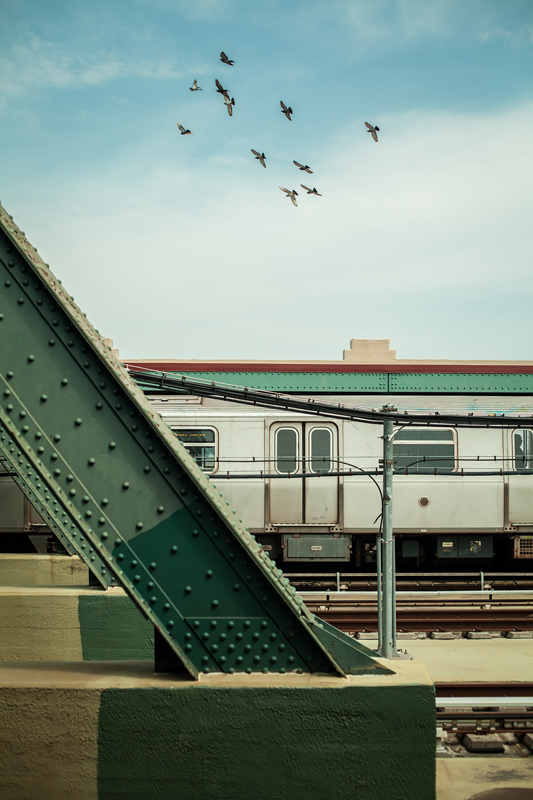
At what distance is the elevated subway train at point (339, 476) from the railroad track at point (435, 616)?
141cm

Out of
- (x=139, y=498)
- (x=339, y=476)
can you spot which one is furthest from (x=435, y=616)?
(x=139, y=498)

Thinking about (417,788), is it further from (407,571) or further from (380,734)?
(407,571)

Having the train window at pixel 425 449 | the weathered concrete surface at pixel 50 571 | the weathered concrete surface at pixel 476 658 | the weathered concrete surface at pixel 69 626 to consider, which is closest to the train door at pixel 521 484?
the train window at pixel 425 449

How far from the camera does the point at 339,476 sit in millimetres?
12117

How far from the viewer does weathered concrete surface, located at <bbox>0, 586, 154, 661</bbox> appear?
5496 mm

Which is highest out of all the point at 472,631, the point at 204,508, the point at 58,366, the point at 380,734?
the point at 58,366

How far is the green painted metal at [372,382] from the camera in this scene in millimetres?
12438

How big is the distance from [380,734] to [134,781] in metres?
1.08

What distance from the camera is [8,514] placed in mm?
12391

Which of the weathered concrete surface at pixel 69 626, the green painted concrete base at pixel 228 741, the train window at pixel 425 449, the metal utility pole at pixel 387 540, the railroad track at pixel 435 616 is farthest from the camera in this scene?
the train window at pixel 425 449

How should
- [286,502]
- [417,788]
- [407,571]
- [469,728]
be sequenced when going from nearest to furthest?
[417,788]
[469,728]
[286,502]
[407,571]

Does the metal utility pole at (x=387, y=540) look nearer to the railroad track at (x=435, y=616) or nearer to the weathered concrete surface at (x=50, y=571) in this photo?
the railroad track at (x=435, y=616)

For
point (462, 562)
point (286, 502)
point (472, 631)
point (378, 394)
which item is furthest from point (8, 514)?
point (462, 562)

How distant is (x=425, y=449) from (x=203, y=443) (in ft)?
15.1
